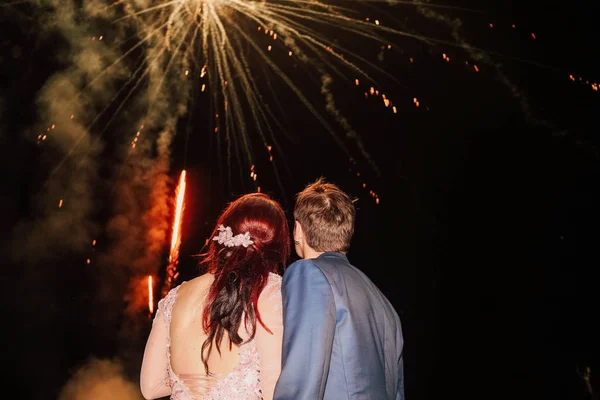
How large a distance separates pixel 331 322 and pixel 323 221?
487 mm

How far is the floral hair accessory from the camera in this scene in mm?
1881

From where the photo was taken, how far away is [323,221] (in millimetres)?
1862

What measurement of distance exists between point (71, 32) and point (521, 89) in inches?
562

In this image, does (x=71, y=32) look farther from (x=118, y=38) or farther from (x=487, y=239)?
(x=487, y=239)

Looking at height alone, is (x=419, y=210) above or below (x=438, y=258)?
above

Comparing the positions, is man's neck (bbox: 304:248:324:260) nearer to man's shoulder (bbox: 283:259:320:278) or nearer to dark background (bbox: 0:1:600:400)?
man's shoulder (bbox: 283:259:320:278)

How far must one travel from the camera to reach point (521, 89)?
15.1 meters

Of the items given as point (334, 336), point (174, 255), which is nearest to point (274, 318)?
point (334, 336)

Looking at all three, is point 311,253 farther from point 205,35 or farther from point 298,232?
point 205,35

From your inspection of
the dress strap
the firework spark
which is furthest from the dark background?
the dress strap

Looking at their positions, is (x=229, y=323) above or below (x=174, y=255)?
above

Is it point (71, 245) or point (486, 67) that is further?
point (486, 67)

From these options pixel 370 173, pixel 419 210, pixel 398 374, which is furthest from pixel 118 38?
pixel 419 210

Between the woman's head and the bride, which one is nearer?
the bride
